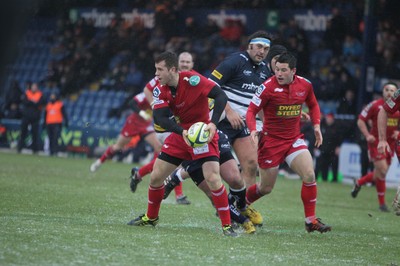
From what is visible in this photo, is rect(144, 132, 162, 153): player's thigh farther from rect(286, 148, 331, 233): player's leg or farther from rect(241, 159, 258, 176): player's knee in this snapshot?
rect(286, 148, 331, 233): player's leg

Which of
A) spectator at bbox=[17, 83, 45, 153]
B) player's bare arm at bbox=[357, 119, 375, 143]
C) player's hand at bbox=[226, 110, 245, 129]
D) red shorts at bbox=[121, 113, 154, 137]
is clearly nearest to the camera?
player's hand at bbox=[226, 110, 245, 129]

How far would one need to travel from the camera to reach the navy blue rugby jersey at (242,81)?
424 inches

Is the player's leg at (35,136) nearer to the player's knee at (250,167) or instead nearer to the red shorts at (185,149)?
the player's knee at (250,167)

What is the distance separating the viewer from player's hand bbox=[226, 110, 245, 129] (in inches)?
394

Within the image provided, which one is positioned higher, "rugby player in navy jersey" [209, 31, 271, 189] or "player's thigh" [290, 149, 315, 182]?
"rugby player in navy jersey" [209, 31, 271, 189]

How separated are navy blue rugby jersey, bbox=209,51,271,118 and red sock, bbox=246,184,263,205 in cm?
95

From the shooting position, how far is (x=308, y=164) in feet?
32.2

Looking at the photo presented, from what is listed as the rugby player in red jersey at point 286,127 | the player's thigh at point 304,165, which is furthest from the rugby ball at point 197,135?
the player's thigh at point 304,165

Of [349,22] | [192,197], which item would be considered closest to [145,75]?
[349,22]

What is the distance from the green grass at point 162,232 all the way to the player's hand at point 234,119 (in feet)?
4.07

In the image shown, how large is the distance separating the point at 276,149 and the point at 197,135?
1.73 metres

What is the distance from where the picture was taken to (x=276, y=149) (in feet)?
33.2

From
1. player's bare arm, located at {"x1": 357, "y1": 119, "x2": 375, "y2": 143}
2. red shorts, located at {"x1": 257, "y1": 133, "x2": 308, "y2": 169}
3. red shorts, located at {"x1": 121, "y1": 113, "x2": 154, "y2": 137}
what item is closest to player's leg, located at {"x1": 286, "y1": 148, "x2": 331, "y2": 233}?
red shorts, located at {"x1": 257, "y1": 133, "x2": 308, "y2": 169}

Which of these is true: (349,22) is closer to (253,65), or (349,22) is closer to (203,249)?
(253,65)
